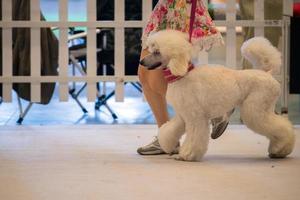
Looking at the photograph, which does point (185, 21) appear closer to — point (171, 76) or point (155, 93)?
point (171, 76)

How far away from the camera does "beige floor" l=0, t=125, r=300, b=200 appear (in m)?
2.79

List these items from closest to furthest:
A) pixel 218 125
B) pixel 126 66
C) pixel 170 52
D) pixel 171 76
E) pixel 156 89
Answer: pixel 170 52 → pixel 171 76 → pixel 156 89 → pixel 218 125 → pixel 126 66

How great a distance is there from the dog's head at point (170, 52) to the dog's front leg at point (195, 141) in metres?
0.27

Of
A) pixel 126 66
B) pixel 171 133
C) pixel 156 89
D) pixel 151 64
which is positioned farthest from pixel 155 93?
pixel 126 66

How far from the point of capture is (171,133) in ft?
11.4

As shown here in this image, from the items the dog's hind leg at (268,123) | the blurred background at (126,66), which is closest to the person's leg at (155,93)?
the dog's hind leg at (268,123)

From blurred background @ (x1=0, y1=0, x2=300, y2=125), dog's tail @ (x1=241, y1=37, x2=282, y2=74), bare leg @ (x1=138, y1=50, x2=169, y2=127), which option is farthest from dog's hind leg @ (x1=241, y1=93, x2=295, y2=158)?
blurred background @ (x1=0, y1=0, x2=300, y2=125)

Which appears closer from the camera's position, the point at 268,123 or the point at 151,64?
the point at 151,64

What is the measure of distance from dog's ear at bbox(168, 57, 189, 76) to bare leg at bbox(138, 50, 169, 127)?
1.05 feet

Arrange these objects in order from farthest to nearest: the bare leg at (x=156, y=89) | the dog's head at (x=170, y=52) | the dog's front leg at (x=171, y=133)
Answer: the bare leg at (x=156, y=89), the dog's front leg at (x=171, y=133), the dog's head at (x=170, y=52)

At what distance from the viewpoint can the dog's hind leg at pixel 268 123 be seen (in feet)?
11.2

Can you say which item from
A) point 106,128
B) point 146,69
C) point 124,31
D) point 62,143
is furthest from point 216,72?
point 124,31

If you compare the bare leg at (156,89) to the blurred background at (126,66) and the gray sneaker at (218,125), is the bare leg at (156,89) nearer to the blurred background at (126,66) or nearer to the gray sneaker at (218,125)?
the gray sneaker at (218,125)

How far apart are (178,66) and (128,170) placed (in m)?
0.54
